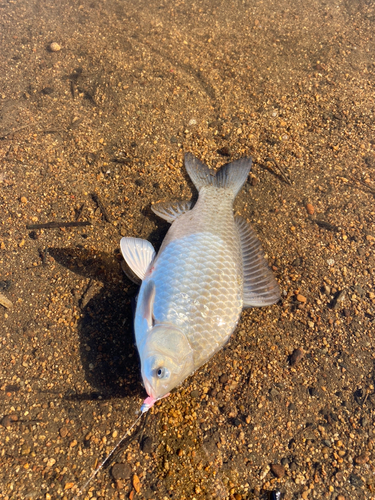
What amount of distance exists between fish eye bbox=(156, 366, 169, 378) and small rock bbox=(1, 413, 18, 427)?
4.29 ft

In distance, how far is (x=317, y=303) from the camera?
3.06m

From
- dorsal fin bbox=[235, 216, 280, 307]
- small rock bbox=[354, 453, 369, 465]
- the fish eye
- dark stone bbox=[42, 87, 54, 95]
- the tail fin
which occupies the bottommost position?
small rock bbox=[354, 453, 369, 465]

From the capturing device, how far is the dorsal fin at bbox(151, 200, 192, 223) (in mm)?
3145

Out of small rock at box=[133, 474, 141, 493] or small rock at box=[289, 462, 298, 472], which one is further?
small rock at box=[289, 462, 298, 472]

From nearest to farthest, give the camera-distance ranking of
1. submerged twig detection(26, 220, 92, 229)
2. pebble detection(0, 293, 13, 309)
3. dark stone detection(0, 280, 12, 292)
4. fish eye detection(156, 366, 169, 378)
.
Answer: fish eye detection(156, 366, 169, 378), pebble detection(0, 293, 13, 309), dark stone detection(0, 280, 12, 292), submerged twig detection(26, 220, 92, 229)

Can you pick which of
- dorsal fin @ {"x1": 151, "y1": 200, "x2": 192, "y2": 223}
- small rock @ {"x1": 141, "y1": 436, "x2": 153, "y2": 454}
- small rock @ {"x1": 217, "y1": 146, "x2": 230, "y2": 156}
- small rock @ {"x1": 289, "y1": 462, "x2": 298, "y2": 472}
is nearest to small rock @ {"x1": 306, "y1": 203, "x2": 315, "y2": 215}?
small rock @ {"x1": 217, "y1": 146, "x2": 230, "y2": 156}

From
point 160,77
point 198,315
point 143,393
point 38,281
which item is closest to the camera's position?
point 198,315

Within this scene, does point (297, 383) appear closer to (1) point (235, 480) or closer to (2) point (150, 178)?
(1) point (235, 480)

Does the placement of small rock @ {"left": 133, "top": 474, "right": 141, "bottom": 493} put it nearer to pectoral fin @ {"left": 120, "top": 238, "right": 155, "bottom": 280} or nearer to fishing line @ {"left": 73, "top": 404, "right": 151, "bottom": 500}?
fishing line @ {"left": 73, "top": 404, "right": 151, "bottom": 500}

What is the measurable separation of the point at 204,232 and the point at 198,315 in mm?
769

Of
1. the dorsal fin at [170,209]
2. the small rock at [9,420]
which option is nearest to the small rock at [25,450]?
the small rock at [9,420]

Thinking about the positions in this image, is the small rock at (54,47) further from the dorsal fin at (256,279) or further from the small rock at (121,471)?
the small rock at (121,471)

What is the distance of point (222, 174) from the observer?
333 cm

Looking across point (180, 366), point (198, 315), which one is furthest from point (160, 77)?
point (180, 366)
